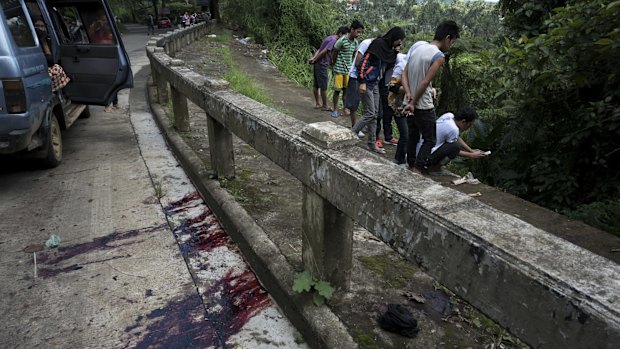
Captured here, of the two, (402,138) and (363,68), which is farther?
(363,68)

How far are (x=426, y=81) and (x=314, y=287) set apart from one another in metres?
2.80

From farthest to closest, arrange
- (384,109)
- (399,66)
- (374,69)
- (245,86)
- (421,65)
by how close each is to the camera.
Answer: (245,86), (384,109), (374,69), (399,66), (421,65)

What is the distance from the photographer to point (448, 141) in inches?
199

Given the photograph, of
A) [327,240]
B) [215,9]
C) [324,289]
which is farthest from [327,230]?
[215,9]

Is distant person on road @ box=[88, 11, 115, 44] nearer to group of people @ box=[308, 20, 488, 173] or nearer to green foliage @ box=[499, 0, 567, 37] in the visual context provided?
group of people @ box=[308, 20, 488, 173]

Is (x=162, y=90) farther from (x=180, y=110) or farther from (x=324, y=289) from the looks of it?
(x=324, y=289)

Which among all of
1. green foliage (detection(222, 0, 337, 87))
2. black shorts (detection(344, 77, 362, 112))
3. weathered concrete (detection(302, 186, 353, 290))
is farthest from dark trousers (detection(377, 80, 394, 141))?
green foliage (detection(222, 0, 337, 87))

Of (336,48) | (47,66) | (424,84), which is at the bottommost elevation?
(336,48)

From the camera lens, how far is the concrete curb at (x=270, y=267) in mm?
2301

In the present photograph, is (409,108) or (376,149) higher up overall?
(409,108)

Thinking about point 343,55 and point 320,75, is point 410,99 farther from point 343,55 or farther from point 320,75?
point 320,75

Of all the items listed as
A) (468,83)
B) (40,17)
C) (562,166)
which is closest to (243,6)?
(468,83)

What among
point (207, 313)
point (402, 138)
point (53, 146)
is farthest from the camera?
point (402, 138)

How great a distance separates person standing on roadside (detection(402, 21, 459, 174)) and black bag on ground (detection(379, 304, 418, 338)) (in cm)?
283
